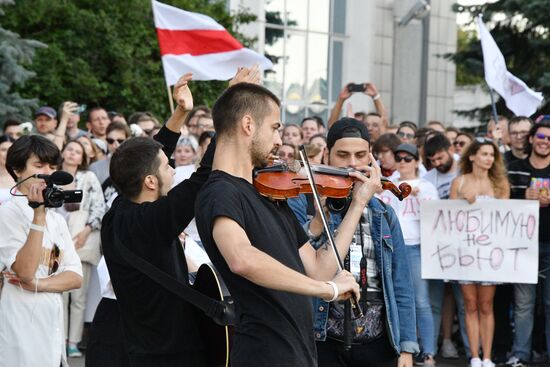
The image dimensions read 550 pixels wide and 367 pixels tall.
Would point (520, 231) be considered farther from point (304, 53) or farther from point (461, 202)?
point (304, 53)

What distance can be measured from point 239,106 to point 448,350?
24.1ft

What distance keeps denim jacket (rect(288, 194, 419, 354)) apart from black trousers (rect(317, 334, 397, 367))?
0.08 m

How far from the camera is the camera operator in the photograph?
5.93 m

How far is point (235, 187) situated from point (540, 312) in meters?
7.37

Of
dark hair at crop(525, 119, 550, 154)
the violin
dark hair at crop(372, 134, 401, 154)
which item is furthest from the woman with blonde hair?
the violin

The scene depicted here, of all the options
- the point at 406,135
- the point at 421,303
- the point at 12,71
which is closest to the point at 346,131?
the point at 421,303

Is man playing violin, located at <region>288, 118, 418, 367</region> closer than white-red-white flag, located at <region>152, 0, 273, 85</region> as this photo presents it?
Yes

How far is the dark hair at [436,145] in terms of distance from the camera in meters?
11.1

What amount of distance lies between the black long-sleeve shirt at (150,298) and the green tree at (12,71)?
8.41 meters

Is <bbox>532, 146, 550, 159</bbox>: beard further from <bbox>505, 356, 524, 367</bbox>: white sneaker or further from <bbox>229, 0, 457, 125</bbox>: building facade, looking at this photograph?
<bbox>229, 0, 457, 125</bbox>: building facade

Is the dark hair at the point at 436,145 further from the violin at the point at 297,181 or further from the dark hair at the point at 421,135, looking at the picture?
the violin at the point at 297,181

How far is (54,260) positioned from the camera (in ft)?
20.7

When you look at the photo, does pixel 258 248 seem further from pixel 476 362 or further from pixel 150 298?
pixel 476 362

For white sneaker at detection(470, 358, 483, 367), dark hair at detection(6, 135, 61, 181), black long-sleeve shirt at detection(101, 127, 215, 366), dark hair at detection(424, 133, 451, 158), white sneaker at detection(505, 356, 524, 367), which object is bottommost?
white sneaker at detection(505, 356, 524, 367)
